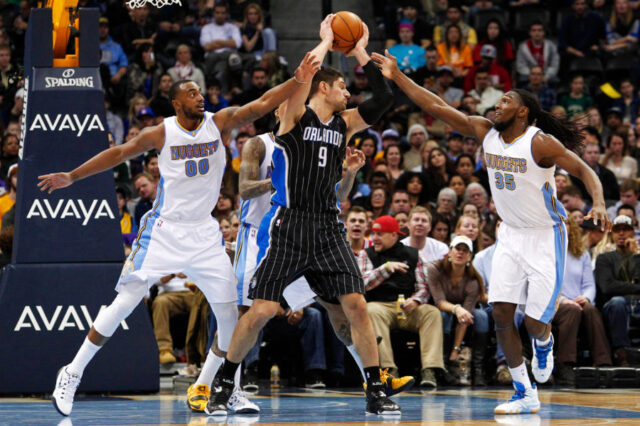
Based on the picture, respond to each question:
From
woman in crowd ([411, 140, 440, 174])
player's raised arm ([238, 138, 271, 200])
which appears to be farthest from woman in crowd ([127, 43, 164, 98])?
player's raised arm ([238, 138, 271, 200])

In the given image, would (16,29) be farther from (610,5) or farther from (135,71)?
(610,5)

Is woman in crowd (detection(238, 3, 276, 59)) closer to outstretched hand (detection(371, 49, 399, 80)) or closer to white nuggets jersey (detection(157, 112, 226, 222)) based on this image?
outstretched hand (detection(371, 49, 399, 80))

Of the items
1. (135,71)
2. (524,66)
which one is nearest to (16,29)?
(135,71)

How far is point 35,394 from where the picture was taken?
901cm

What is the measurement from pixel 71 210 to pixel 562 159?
14.1ft

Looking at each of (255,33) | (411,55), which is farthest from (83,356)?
(411,55)

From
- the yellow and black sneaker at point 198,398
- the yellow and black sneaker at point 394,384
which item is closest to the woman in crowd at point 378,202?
the yellow and black sneaker at point 394,384

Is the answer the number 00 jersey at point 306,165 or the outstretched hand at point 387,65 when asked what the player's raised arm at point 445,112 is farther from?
the number 00 jersey at point 306,165

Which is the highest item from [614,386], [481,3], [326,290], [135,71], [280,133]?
[481,3]

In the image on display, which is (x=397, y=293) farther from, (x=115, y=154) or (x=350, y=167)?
(x=115, y=154)

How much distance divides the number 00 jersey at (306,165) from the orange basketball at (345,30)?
57cm

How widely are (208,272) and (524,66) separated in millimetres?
11804

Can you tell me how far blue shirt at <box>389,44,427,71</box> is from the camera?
56.4 ft

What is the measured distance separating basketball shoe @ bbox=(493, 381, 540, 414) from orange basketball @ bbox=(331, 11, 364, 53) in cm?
274
